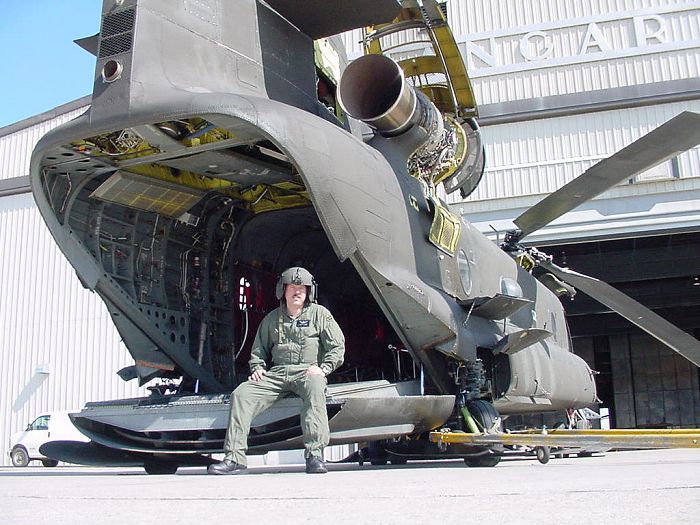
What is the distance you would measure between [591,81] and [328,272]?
7.88 meters

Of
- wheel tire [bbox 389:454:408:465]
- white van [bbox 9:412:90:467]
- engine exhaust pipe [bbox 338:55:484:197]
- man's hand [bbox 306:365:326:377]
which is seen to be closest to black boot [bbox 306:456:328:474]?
man's hand [bbox 306:365:326:377]

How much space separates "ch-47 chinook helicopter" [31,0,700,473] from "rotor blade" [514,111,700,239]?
0.02m

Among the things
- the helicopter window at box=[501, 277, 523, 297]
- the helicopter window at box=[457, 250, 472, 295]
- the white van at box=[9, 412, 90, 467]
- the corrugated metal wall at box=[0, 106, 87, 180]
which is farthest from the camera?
the corrugated metal wall at box=[0, 106, 87, 180]

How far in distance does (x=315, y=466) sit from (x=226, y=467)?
21.8 inches

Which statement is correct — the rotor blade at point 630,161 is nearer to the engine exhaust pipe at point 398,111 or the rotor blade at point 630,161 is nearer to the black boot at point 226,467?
the engine exhaust pipe at point 398,111

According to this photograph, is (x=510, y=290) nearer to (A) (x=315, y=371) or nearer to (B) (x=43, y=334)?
(A) (x=315, y=371)

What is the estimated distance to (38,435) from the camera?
598 inches

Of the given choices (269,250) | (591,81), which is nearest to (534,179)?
(591,81)

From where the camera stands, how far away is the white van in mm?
15031

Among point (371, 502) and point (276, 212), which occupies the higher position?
point (276, 212)

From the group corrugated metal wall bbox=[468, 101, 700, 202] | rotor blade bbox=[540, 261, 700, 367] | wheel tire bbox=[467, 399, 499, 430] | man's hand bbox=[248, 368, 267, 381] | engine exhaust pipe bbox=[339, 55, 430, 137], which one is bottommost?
wheel tire bbox=[467, 399, 499, 430]

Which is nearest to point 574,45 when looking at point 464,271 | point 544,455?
point 464,271

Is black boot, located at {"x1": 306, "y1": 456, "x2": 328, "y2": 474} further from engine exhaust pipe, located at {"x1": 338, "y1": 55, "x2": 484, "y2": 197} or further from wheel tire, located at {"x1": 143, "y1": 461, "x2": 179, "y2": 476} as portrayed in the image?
engine exhaust pipe, located at {"x1": 338, "y1": 55, "x2": 484, "y2": 197}

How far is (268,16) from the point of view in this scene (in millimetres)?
5852
